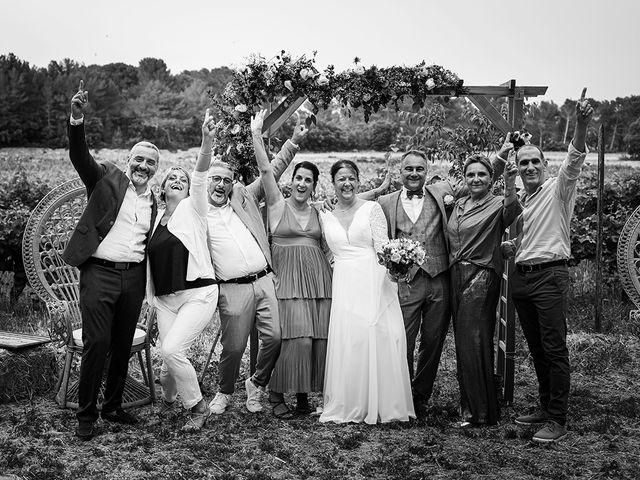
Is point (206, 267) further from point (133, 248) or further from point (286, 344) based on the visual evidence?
point (286, 344)

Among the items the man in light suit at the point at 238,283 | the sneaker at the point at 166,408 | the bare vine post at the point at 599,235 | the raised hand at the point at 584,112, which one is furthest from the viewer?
the bare vine post at the point at 599,235

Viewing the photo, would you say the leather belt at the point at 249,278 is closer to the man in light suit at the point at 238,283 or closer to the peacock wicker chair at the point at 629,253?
the man in light suit at the point at 238,283

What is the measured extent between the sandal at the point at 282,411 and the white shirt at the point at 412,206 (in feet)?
6.00

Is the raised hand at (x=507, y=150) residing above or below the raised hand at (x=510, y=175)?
above

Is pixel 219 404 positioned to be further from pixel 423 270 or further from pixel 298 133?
pixel 298 133

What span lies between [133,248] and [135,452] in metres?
1.43

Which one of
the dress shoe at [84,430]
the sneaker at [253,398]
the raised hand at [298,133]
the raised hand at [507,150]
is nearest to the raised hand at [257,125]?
the raised hand at [298,133]

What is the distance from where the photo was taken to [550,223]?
506cm

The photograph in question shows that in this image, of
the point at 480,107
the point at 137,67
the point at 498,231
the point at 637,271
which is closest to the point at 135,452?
the point at 498,231

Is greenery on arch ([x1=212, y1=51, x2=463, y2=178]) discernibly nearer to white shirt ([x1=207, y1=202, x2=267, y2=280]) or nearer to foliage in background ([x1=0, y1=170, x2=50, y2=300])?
white shirt ([x1=207, y1=202, x2=267, y2=280])

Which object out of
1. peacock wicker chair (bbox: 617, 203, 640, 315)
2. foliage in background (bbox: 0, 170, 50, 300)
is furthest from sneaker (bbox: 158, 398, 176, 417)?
peacock wicker chair (bbox: 617, 203, 640, 315)

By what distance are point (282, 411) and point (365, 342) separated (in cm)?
91

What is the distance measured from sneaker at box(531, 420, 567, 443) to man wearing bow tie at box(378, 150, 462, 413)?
0.94 metres

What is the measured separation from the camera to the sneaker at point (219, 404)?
560 centimetres
